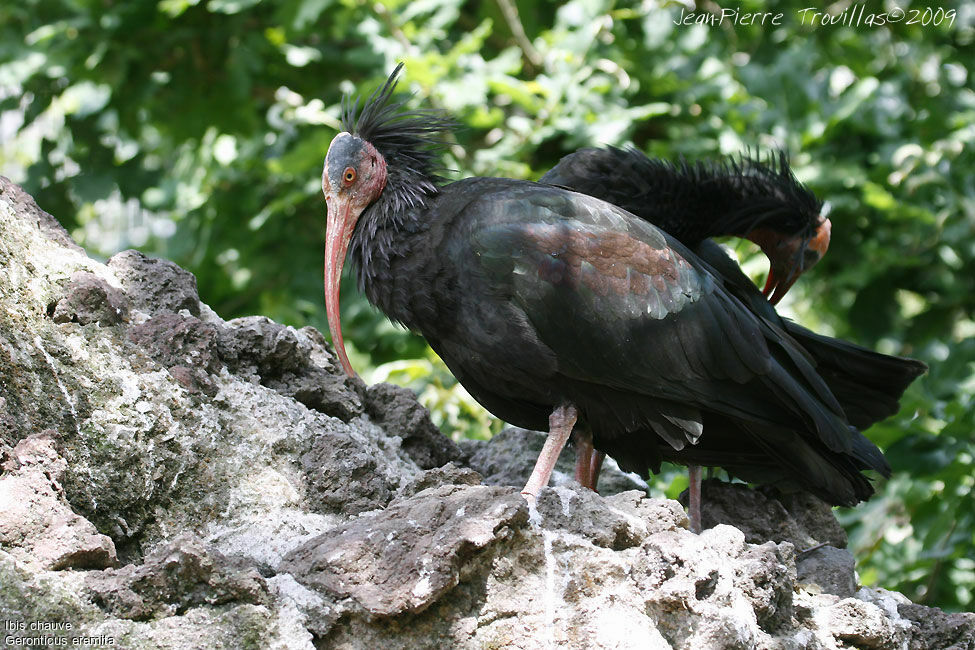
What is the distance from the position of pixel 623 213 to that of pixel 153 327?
1.82 metres

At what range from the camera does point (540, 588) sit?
3.08 m

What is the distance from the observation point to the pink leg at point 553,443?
12.5ft

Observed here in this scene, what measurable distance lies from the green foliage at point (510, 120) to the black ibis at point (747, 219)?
1333 millimetres

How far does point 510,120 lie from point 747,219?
232cm

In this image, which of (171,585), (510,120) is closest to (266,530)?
(171,585)

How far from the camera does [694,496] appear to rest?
15.0ft

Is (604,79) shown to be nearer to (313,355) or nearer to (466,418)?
(466,418)

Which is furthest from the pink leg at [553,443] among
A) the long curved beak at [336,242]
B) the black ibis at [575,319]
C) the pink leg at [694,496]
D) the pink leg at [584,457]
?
the long curved beak at [336,242]

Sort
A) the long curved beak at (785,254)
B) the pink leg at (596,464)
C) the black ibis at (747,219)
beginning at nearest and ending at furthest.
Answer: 1. the pink leg at (596,464)
2. the black ibis at (747,219)
3. the long curved beak at (785,254)

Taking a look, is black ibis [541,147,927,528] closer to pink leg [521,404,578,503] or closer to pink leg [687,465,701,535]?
pink leg [687,465,701,535]

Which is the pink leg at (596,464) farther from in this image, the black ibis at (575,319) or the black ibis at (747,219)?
the black ibis at (575,319)

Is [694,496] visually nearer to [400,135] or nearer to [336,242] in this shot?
[336,242]

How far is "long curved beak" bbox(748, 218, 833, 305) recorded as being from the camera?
220 inches

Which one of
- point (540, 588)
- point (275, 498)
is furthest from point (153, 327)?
point (540, 588)
